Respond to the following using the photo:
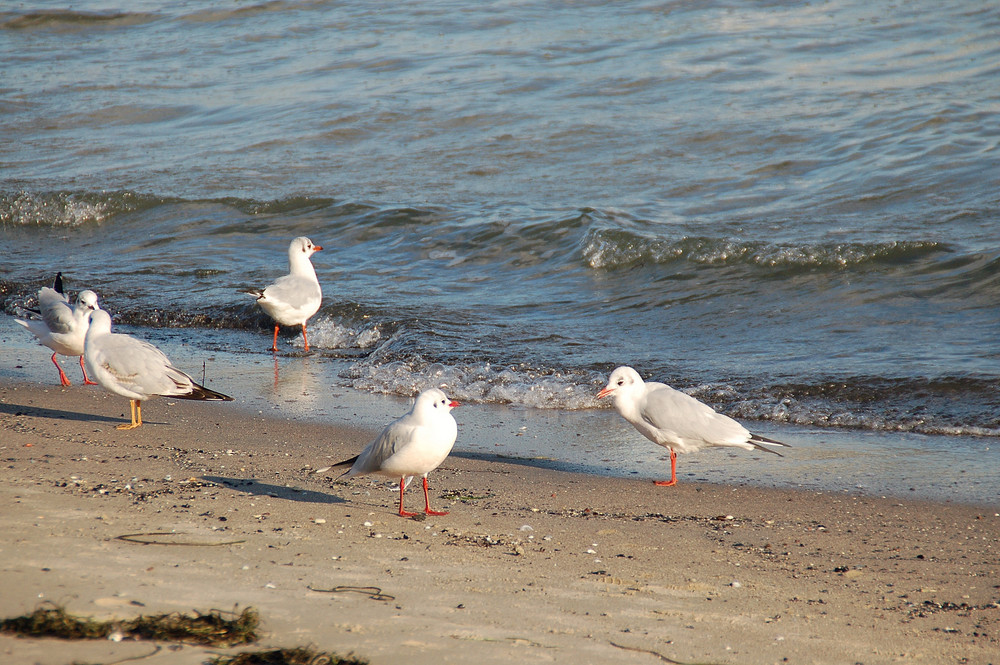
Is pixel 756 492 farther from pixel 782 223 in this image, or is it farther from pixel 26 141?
pixel 26 141

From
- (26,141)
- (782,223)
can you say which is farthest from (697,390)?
(26,141)

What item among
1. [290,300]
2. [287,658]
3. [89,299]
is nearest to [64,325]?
[89,299]

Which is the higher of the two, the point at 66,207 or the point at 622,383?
the point at 66,207

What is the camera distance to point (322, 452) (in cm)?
525

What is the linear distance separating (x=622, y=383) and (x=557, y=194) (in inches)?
261

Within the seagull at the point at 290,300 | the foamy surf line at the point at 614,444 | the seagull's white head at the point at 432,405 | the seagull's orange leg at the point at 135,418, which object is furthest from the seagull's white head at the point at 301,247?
the seagull's white head at the point at 432,405

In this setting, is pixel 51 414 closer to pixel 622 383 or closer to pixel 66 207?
pixel 622 383

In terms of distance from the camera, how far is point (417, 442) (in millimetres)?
4125

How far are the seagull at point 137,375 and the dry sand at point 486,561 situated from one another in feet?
1.24

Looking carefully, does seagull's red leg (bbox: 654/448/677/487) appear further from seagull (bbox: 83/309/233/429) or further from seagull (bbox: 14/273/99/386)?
seagull (bbox: 14/273/99/386)

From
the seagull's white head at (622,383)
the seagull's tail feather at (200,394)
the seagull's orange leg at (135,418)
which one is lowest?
the seagull's orange leg at (135,418)

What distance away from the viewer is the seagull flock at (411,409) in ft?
13.7

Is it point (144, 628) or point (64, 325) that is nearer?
point (144, 628)

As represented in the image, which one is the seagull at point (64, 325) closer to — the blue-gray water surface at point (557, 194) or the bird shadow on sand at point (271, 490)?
the blue-gray water surface at point (557, 194)
